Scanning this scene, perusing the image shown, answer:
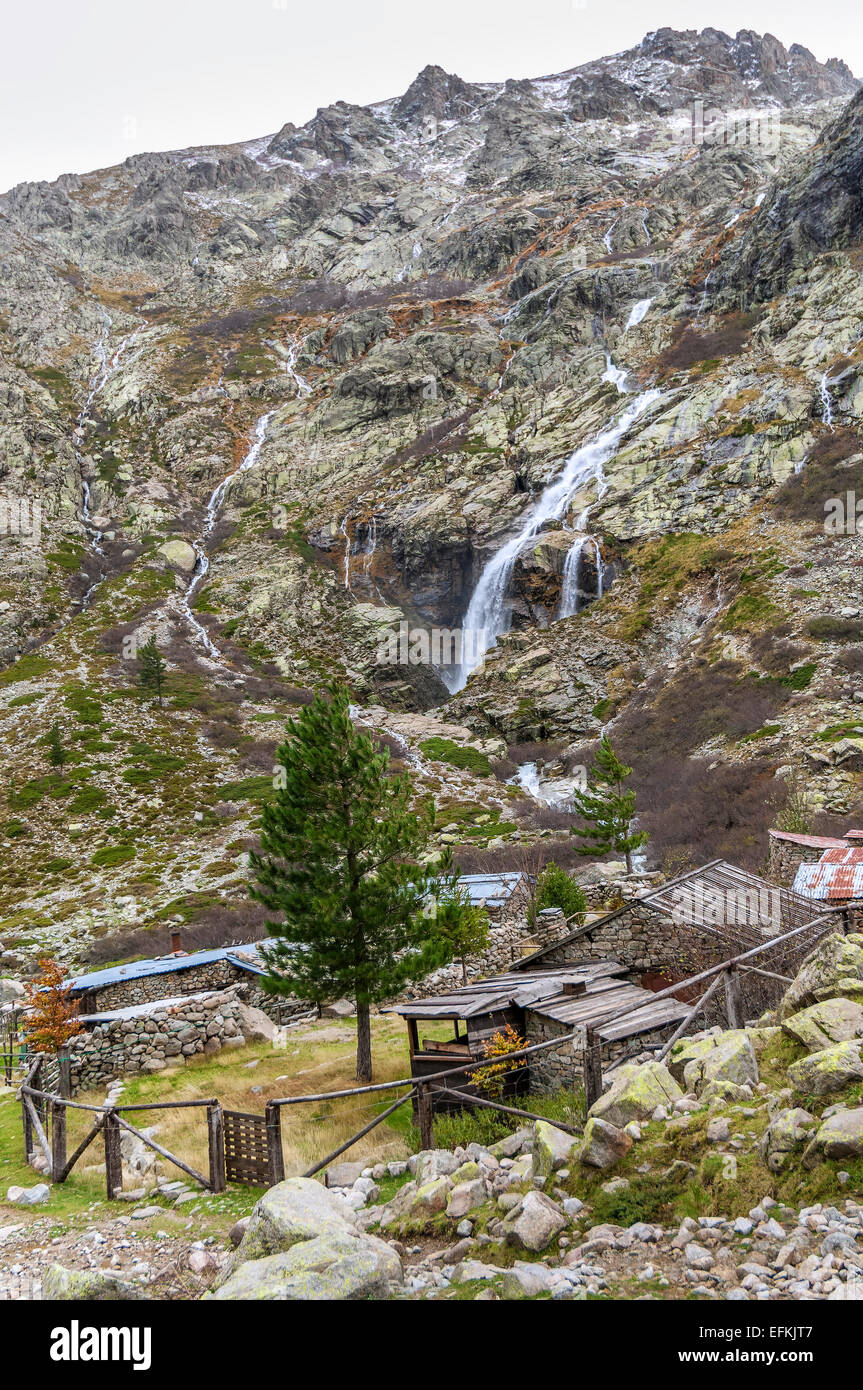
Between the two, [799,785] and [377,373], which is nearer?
[799,785]

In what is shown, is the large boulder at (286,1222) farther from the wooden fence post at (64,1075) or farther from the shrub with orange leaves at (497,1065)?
the wooden fence post at (64,1075)

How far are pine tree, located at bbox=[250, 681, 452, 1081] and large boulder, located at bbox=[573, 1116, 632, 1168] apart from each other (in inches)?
329

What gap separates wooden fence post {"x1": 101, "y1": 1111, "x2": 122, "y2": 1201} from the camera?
1061 centimetres

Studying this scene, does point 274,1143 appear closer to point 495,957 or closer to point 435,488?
point 495,957

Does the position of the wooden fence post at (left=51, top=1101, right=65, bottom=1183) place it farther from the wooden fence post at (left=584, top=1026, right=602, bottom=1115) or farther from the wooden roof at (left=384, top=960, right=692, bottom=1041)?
the wooden fence post at (left=584, top=1026, right=602, bottom=1115)

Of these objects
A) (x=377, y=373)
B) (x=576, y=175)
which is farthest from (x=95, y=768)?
(x=576, y=175)

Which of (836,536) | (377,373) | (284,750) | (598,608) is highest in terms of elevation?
(377,373)

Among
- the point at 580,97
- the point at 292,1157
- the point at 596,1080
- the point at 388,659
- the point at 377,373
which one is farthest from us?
the point at 580,97

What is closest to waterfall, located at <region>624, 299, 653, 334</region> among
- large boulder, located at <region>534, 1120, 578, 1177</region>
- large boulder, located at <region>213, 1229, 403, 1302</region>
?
large boulder, located at <region>534, 1120, 578, 1177</region>

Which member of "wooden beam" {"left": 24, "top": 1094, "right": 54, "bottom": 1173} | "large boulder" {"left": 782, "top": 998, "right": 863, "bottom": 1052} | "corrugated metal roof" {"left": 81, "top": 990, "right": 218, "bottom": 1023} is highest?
"large boulder" {"left": 782, "top": 998, "right": 863, "bottom": 1052}

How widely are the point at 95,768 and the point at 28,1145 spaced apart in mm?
37319

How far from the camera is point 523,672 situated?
56.5 m

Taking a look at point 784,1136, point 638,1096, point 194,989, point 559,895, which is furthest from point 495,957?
point 784,1136

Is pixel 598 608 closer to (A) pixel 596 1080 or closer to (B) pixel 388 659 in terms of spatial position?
(B) pixel 388 659
